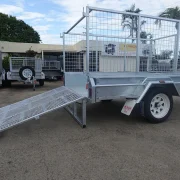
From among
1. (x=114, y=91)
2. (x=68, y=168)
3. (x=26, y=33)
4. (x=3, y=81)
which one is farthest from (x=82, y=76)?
(x=26, y=33)

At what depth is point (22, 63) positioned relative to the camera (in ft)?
37.5

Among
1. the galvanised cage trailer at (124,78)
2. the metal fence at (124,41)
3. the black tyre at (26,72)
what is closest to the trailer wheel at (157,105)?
the galvanised cage trailer at (124,78)

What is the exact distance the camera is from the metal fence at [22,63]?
1129cm

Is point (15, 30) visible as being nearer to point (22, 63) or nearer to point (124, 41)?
point (22, 63)

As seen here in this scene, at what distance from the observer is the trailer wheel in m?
4.41

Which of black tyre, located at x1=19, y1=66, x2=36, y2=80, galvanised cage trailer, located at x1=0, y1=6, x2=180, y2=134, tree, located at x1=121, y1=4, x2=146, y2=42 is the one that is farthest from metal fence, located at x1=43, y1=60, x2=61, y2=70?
tree, located at x1=121, y1=4, x2=146, y2=42

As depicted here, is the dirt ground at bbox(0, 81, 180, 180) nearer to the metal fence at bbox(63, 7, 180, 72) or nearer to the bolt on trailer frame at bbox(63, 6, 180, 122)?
the bolt on trailer frame at bbox(63, 6, 180, 122)

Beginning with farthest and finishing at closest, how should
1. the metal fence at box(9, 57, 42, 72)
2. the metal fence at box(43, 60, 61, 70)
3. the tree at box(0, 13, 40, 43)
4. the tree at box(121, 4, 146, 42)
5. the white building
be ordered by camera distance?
the tree at box(0, 13, 40, 43) → the metal fence at box(43, 60, 61, 70) → the metal fence at box(9, 57, 42, 72) → the white building → the tree at box(121, 4, 146, 42)

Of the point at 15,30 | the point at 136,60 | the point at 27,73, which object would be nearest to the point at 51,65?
the point at 27,73

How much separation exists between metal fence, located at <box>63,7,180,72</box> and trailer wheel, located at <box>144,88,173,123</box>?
0.82 m

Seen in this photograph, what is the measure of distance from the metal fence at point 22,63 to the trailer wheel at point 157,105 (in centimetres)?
863

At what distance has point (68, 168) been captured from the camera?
8.91ft

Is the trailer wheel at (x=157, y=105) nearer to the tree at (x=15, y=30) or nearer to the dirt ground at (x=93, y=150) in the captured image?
the dirt ground at (x=93, y=150)

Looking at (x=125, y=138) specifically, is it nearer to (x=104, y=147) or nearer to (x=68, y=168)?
(x=104, y=147)
